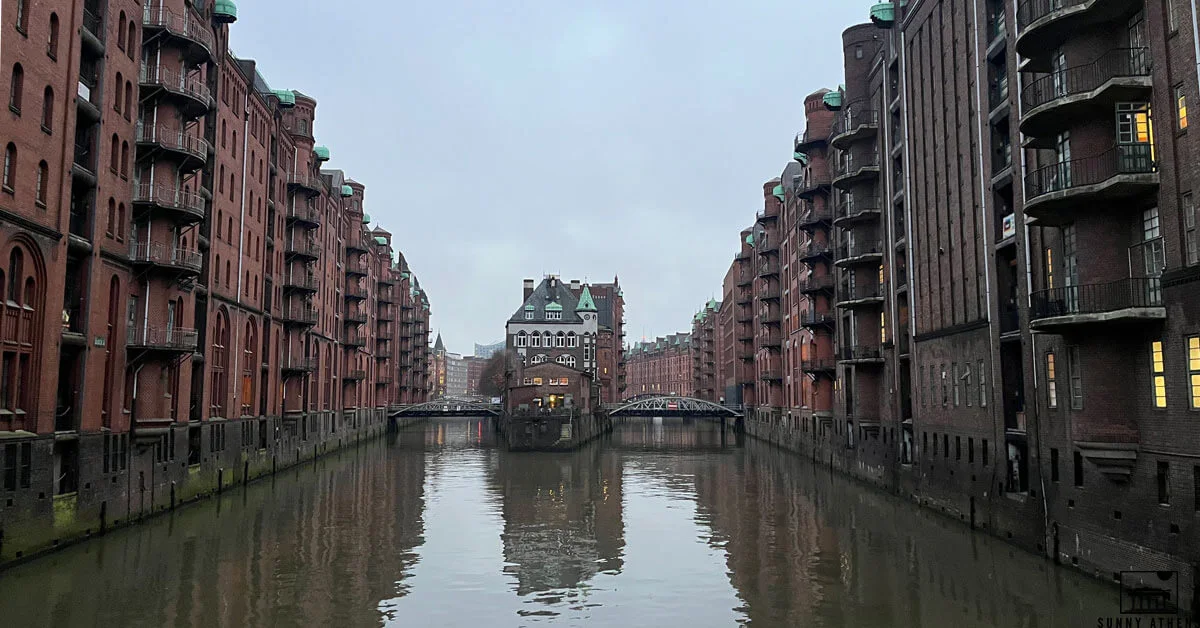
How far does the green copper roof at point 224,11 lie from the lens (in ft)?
144

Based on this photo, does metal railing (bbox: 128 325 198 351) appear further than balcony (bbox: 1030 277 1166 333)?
Yes

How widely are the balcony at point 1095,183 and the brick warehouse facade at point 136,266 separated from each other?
30492mm

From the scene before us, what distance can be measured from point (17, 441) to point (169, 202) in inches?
514

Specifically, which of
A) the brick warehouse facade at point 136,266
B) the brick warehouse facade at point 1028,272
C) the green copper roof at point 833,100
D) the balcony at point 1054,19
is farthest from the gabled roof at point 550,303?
the balcony at point 1054,19

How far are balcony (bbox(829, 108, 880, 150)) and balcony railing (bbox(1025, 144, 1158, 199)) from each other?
75.8 feet

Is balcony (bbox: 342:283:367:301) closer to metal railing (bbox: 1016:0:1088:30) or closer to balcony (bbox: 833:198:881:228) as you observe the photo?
balcony (bbox: 833:198:881:228)

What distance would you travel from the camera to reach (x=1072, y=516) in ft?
83.9

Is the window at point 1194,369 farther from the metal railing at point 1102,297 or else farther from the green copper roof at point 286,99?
the green copper roof at point 286,99

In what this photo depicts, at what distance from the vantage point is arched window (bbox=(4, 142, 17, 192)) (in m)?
25.6

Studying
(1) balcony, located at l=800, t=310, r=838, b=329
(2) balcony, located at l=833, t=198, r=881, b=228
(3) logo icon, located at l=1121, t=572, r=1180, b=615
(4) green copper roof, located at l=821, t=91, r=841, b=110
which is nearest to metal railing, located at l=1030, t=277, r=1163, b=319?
(3) logo icon, located at l=1121, t=572, r=1180, b=615

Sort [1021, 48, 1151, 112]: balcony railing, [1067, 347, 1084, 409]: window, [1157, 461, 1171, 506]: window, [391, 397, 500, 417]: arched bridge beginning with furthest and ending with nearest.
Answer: [391, 397, 500, 417]: arched bridge < [1067, 347, 1084, 409]: window < [1021, 48, 1151, 112]: balcony railing < [1157, 461, 1171, 506]: window

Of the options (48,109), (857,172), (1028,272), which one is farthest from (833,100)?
(48,109)

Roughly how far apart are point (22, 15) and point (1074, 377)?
1327 inches

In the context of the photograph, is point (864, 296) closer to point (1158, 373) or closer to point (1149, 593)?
point (1158, 373)
